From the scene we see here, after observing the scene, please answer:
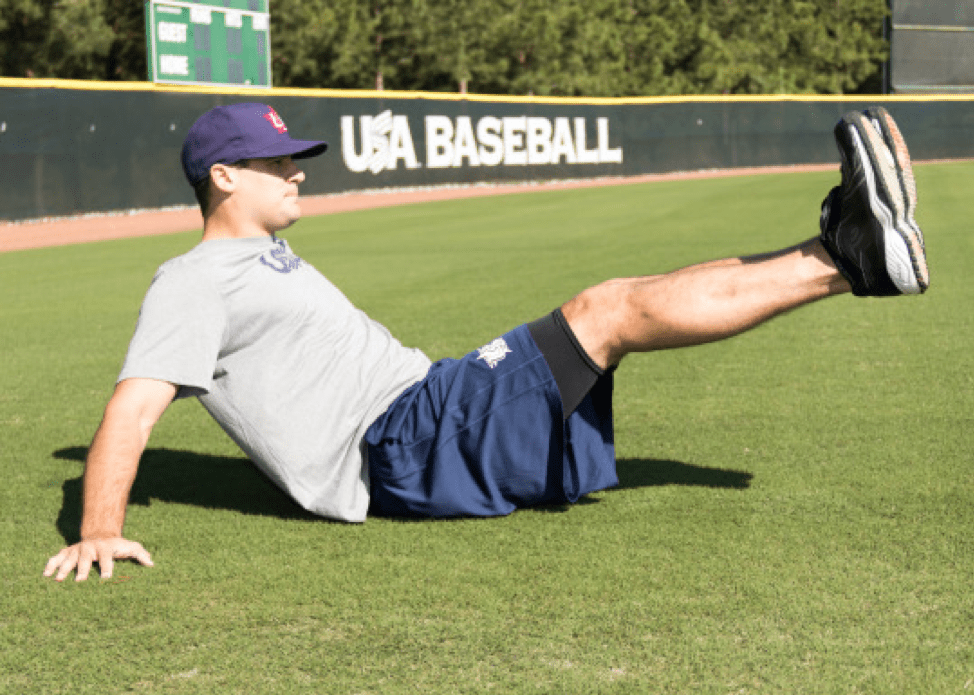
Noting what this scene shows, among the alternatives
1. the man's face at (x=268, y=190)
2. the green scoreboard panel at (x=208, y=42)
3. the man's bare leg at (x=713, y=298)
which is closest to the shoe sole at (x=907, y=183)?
the man's bare leg at (x=713, y=298)

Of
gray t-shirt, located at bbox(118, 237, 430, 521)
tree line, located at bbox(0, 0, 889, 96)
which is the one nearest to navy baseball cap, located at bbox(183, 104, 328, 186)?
gray t-shirt, located at bbox(118, 237, 430, 521)

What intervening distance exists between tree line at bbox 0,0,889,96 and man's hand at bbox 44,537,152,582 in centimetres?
2879

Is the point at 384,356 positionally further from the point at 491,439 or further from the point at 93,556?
the point at 93,556

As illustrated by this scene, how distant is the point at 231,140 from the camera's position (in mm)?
3391

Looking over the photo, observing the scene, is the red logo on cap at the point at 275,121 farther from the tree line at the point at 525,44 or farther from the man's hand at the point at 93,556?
the tree line at the point at 525,44

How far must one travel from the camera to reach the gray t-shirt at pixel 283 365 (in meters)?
3.30

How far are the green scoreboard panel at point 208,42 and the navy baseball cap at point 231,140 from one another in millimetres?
18838

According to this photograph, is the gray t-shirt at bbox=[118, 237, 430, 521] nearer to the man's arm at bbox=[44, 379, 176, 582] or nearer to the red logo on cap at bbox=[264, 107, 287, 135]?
the man's arm at bbox=[44, 379, 176, 582]

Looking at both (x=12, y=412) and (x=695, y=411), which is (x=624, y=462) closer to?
(x=695, y=411)

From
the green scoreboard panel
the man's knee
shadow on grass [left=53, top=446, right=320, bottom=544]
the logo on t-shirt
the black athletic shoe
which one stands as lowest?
shadow on grass [left=53, top=446, right=320, bottom=544]

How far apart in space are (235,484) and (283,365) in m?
0.86

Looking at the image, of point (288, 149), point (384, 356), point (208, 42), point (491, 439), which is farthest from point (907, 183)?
point (208, 42)

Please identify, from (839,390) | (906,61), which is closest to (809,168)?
(906,61)

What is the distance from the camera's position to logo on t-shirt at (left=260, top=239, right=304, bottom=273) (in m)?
3.50
